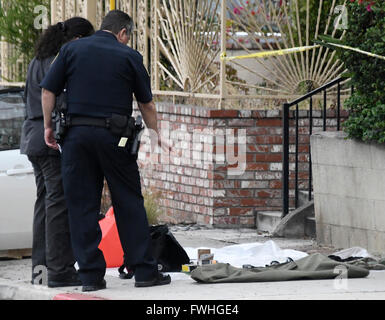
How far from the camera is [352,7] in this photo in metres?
10.1

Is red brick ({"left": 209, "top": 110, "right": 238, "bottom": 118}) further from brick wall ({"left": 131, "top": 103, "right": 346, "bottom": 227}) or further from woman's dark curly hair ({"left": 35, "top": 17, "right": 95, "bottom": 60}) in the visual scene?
woman's dark curly hair ({"left": 35, "top": 17, "right": 95, "bottom": 60})

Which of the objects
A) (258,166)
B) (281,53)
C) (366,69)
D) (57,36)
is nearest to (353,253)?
(366,69)

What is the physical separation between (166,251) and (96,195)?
3.41 ft

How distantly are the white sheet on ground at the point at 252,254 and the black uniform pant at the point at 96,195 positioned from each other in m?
1.60

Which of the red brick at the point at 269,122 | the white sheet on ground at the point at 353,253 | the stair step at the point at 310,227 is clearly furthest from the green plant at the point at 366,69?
the red brick at the point at 269,122

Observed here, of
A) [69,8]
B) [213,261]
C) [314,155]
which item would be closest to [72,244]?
[213,261]

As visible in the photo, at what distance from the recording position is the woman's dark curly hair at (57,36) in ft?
28.0

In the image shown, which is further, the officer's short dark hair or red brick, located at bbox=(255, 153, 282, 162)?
red brick, located at bbox=(255, 153, 282, 162)

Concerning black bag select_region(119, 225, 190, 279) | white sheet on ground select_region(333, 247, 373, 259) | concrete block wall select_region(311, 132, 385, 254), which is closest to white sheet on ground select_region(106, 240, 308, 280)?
white sheet on ground select_region(333, 247, 373, 259)

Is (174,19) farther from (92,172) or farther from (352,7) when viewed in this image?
(92,172)

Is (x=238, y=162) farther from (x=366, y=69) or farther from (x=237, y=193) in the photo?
(x=366, y=69)

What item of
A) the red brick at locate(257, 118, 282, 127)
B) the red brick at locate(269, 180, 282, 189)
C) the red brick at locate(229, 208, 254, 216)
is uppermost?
the red brick at locate(257, 118, 282, 127)

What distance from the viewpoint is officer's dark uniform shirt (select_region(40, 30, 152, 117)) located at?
7977 millimetres

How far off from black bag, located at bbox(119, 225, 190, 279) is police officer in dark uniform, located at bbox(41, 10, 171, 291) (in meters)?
0.63
